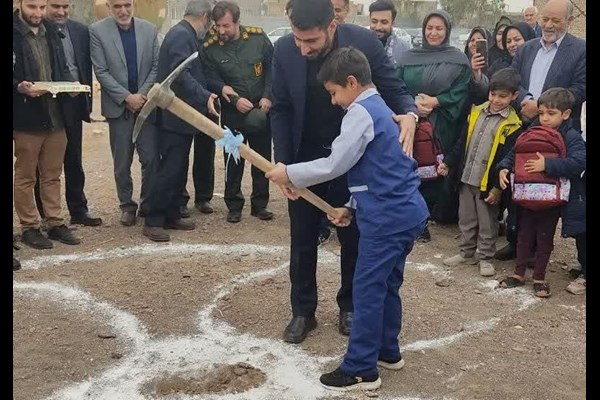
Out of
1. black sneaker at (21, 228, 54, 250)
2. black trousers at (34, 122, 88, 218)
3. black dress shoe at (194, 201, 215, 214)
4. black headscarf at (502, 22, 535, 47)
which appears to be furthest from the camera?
black dress shoe at (194, 201, 215, 214)

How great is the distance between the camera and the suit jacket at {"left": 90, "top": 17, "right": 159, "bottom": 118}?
6.63 meters

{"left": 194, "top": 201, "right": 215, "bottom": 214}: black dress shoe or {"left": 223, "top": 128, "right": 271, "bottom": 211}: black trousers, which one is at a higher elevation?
{"left": 223, "top": 128, "right": 271, "bottom": 211}: black trousers

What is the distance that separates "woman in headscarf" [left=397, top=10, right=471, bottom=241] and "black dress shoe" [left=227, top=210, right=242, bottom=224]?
1878 millimetres

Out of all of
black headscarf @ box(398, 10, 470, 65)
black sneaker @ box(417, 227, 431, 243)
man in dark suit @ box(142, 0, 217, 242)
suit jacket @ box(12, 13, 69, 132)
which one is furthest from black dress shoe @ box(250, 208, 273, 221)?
suit jacket @ box(12, 13, 69, 132)

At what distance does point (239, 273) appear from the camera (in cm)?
568

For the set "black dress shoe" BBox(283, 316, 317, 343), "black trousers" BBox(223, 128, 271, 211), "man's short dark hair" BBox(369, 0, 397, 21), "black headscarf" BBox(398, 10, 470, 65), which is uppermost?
"man's short dark hair" BBox(369, 0, 397, 21)

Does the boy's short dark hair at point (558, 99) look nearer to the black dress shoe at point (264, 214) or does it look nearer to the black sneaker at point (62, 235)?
the black dress shoe at point (264, 214)

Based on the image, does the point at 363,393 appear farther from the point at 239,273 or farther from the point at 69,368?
the point at 239,273

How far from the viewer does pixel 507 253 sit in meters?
6.15

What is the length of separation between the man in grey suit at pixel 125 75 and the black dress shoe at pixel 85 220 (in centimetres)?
26

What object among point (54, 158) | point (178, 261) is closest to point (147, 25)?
point (54, 158)

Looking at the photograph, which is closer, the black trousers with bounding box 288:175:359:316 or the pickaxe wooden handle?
the pickaxe wooden handle

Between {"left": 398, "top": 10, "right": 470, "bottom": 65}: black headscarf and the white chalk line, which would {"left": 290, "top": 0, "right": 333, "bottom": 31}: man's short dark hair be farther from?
{"left": 398, "top": 10, "right": 470, "bottom": 65}: black headscarf

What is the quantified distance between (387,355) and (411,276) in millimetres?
1693
